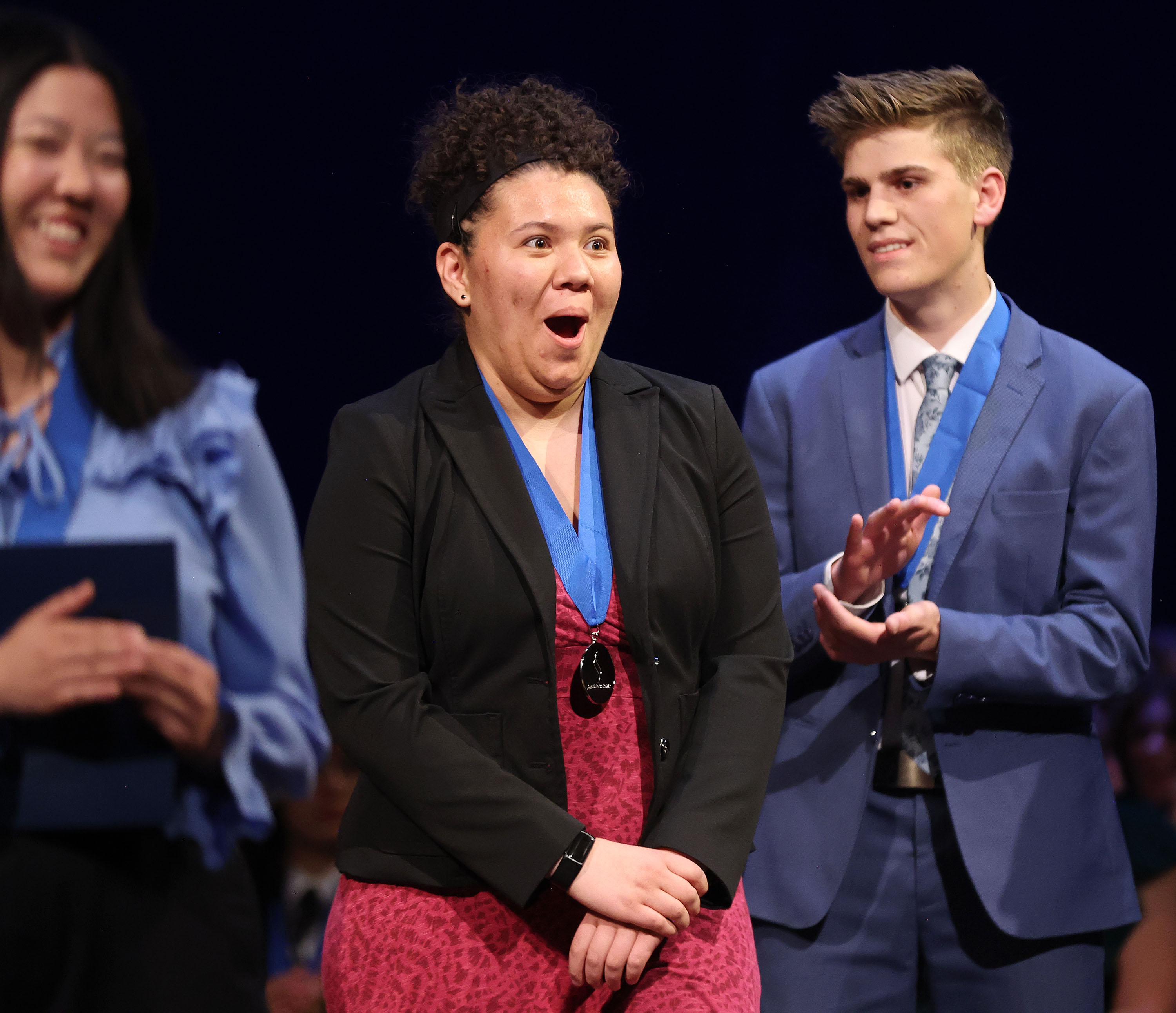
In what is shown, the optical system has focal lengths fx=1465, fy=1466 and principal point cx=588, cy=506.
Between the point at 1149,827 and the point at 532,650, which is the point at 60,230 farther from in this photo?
the point at 1149,827

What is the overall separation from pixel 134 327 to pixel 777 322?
5.28 ft

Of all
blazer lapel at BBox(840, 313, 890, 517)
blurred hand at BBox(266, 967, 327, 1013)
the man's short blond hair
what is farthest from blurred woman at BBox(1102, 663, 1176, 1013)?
blurred hand at BBox(266, 967, 327, 1013)

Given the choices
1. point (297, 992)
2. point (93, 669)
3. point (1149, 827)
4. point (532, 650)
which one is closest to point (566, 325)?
point (532, 650)

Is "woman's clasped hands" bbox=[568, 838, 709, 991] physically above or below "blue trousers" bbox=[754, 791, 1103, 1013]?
above

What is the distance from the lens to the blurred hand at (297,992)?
2322 millimetres

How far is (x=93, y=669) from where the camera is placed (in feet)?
5.89

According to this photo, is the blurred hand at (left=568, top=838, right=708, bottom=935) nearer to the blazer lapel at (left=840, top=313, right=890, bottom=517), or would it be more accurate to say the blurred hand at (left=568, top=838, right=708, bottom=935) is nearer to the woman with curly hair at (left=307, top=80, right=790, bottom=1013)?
the woman with curly hair at (left=307, top=80, right=790, bottom=1013)

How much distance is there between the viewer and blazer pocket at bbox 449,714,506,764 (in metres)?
2.08

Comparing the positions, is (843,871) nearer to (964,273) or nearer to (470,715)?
(470,715)

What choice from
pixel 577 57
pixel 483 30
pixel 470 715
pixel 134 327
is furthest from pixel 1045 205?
pixel 134 327

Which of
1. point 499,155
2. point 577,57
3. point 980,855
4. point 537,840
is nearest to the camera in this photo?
point 537,840

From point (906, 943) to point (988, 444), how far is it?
36.0 inches

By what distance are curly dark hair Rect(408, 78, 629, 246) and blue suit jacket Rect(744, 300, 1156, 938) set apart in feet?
2.65

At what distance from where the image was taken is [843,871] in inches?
103
